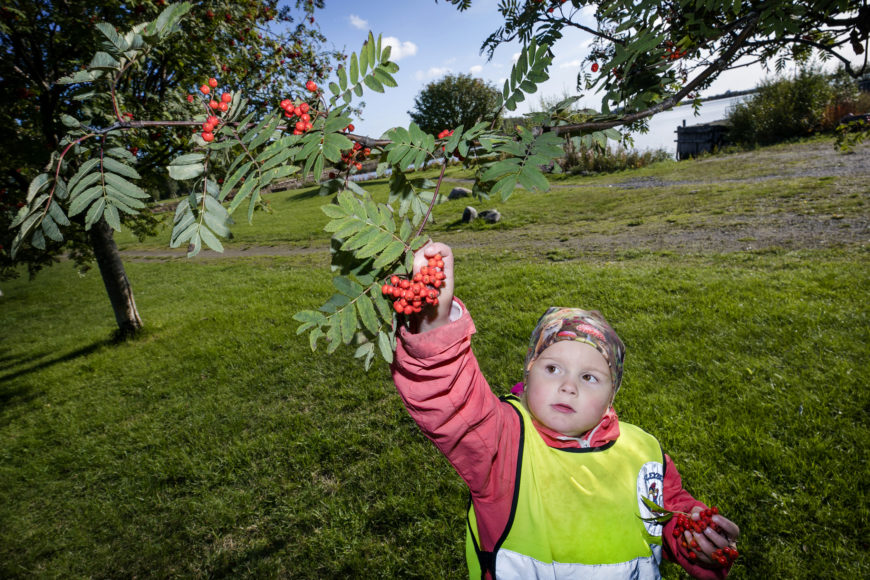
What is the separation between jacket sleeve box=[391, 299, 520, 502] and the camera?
110cm

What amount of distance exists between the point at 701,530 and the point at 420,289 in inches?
50.4

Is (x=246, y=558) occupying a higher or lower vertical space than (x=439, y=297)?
lower

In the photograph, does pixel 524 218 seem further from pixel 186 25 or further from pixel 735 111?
pixel 735 111

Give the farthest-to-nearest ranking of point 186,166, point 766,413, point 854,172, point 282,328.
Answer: point 854,172 < point 282,328 < point 766,413 < point 186,166

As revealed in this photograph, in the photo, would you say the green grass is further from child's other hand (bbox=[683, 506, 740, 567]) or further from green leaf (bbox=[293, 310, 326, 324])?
child's other hand (bbox=[683, 506, 740, 567])

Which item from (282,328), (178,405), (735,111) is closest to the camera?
(178,405)

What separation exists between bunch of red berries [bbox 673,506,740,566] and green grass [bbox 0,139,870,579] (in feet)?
4.70

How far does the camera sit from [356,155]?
1385mm

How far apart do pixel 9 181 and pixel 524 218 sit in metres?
10.5

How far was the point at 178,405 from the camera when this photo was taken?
487cm

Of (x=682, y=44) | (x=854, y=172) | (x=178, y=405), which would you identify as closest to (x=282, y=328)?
(x=178, y=405)

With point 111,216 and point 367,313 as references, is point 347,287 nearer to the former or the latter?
point 367,313

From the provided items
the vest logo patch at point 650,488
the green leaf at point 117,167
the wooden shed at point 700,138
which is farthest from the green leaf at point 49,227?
the wooden shed at point 700,138

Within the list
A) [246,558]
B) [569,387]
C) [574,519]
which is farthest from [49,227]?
[246,558]
